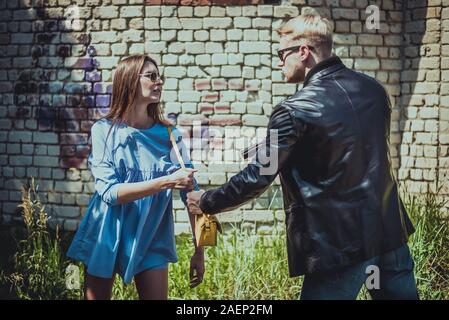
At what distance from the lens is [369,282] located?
322cm

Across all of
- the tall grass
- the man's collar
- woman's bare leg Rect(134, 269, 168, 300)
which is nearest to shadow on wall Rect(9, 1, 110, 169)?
the tall grass

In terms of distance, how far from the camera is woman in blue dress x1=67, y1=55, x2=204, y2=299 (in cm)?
354

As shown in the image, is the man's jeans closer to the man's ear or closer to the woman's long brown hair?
the man's ear

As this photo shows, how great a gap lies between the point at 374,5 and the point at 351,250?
A: 4.88 meters

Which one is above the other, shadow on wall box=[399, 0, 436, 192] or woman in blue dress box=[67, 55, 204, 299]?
shadow on wall box=[399, 0, 436, 192]

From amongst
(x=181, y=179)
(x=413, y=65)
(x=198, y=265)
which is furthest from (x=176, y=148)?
(x=413, y=65)

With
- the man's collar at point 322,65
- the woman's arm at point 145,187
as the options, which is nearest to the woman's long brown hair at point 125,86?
the woman's arm at point 145,187

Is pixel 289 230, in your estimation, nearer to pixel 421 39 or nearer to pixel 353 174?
pixel 353 174

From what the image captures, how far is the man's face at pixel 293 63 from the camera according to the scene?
336 cm

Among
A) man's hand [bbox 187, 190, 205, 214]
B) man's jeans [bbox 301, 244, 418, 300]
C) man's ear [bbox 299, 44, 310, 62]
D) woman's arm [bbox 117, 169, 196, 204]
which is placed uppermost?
man's ear [bbox 299, 44, 310, 62]

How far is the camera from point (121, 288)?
19.2 ft

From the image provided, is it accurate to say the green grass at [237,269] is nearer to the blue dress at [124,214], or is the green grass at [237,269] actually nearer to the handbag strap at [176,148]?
the blue dress at [124,214]

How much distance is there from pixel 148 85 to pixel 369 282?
157 cm
